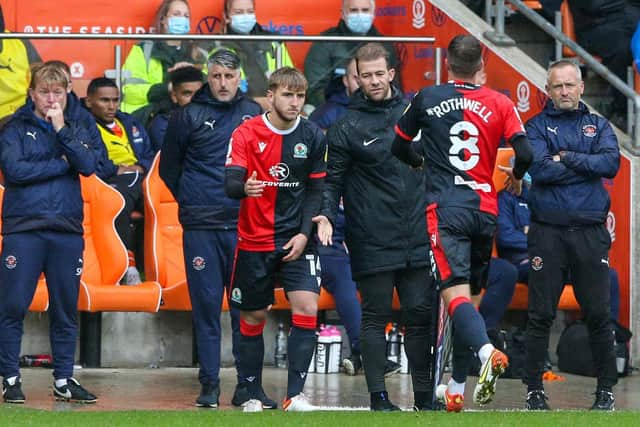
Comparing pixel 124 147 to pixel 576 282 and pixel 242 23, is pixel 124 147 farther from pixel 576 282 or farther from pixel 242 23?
pixel 576 282

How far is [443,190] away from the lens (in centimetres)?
854

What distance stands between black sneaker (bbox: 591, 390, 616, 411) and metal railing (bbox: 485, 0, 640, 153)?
137 inches

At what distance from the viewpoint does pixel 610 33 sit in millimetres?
14195

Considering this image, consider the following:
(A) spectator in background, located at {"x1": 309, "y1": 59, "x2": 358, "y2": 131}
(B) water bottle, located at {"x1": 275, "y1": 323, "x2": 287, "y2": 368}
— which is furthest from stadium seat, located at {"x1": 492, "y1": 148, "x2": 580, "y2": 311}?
(B) water bottle, located at {"x1": 275, "y1": 323, "x2": 287, "y2": 368}

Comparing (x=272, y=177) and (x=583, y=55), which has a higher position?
(x=583, y=55)

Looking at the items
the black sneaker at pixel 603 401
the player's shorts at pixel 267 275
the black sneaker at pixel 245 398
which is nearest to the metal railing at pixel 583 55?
the black sneaker at pixel 603 401

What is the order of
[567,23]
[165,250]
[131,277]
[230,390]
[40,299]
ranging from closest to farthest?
[230,390] < [40,299] < [131,277] < [165,250] < [567,23]

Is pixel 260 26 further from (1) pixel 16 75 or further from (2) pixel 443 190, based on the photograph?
(2) pixel 443 190

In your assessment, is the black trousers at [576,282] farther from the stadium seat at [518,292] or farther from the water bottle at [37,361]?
the water bottle at [37,361]

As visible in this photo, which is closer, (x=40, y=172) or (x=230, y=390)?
(x=40, y=172)

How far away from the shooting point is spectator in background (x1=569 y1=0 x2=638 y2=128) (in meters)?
14.1

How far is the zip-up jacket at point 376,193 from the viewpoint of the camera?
9.21m

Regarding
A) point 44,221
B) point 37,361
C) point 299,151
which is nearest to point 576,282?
point 299,151

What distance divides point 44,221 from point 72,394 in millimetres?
1167
